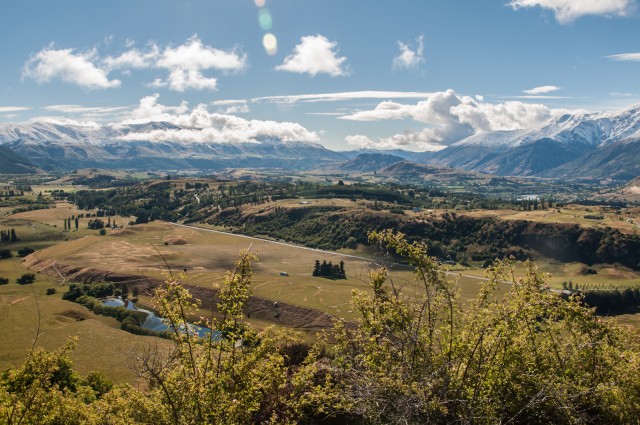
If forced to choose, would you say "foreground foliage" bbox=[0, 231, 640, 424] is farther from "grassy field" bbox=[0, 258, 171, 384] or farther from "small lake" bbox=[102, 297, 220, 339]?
"small lake" bbox=[102, 297, 220, 339]

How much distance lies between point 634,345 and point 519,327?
724 inches

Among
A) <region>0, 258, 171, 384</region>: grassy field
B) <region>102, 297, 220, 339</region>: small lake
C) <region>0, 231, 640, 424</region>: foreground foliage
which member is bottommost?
<region>102, 297, 220, 339</region>: small lake

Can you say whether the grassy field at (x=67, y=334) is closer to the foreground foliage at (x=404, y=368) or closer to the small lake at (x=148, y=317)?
the small lake at (x=148, y=317)

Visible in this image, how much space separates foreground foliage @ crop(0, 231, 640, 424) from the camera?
20.4 meters

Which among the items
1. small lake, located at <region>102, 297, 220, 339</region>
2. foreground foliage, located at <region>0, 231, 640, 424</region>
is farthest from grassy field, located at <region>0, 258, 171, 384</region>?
foreground foliage, located at <region>0, 231, 640, 424</region>

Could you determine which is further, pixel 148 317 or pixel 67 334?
pixel 148 317

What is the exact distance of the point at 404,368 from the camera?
843 inches

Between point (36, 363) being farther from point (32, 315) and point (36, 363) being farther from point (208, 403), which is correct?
point (32, 315)

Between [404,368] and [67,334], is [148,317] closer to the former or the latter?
[67,334]

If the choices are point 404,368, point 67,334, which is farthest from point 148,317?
point 404,368

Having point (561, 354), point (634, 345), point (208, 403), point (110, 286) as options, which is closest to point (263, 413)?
point (208, 403)

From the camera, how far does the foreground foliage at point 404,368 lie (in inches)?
803

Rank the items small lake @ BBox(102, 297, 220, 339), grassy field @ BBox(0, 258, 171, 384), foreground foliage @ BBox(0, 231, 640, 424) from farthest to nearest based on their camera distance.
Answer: small lake @ BBox(102, 297, 220, 339) < grassy field @ BBox(0, 258, 171, 384) < foreground foliage @ BBox(0, 231, 640, 424)

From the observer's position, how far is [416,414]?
18.9 meters
